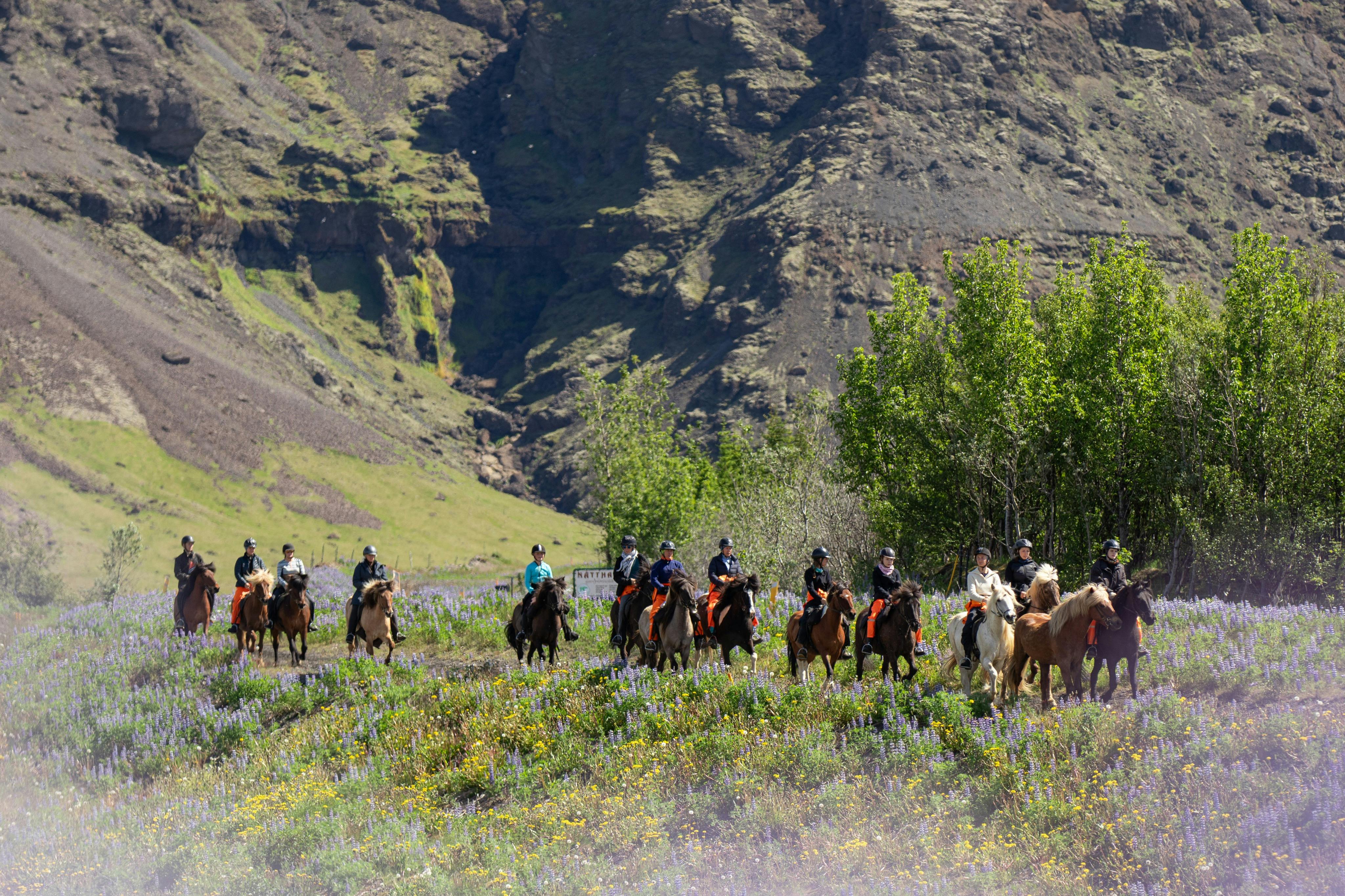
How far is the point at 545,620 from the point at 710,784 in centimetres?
853

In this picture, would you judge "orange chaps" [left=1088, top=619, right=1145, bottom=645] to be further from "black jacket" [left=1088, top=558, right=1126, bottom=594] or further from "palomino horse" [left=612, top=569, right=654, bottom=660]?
"palomino horse" [left=612, top=569, right=654, bottom=660]

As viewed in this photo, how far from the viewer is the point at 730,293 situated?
17900 cm

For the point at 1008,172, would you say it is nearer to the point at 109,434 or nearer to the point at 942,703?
the point at 109,434

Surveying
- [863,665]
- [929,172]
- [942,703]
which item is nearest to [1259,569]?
[863,665]

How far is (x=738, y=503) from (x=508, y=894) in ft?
160

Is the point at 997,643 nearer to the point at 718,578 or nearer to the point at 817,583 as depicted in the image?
the point at 817,583

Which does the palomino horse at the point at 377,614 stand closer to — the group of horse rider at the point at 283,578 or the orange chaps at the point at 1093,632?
the group of horse rider at the point at 283,578

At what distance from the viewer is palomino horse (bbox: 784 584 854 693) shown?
16625 mm

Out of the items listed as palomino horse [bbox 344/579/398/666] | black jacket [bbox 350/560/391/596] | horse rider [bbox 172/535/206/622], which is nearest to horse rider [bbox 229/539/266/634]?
horse rider [bbox 172/535/206/622]

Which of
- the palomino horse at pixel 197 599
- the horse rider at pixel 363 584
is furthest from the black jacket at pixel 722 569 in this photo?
the palomino horse at pixel 197 599

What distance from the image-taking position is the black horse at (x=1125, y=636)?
13.8m

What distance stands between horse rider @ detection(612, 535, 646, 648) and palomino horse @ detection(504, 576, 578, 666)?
35.4 inches

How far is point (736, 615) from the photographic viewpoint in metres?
18.2

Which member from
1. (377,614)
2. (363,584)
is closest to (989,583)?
(377,614)
